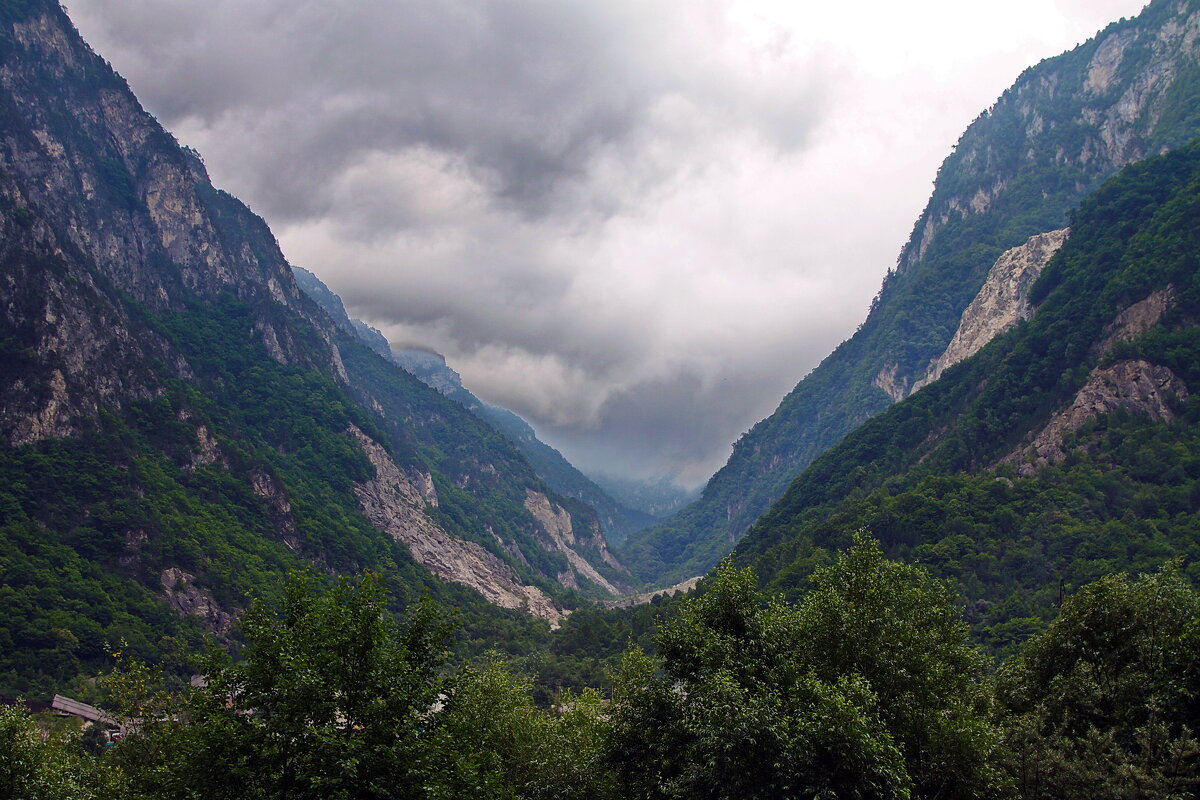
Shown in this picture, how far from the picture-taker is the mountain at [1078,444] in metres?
106

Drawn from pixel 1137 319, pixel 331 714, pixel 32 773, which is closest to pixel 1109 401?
pixel 1137 319

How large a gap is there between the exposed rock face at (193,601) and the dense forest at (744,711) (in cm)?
11916

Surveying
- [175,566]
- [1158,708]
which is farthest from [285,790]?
[175,566]

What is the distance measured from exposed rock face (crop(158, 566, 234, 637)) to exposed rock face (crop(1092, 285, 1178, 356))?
186m

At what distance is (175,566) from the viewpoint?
150 meters

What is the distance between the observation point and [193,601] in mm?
146375

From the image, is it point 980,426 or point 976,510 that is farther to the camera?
point 980,426

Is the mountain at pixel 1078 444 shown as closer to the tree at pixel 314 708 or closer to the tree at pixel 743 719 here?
the tree at pixel 743 719

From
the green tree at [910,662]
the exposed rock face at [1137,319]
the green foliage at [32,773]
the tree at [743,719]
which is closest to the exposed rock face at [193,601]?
the green foliage at [32,773]

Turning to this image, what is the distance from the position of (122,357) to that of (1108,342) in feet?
744

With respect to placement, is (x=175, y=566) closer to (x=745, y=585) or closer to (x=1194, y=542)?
(x=745, y=585)

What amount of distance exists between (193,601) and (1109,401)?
608ft

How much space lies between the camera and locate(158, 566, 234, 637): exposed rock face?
143500 mm

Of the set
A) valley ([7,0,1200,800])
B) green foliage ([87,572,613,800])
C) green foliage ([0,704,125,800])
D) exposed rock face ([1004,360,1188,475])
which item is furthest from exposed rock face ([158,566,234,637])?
exposed rock face ([1004,360,1188,475])
